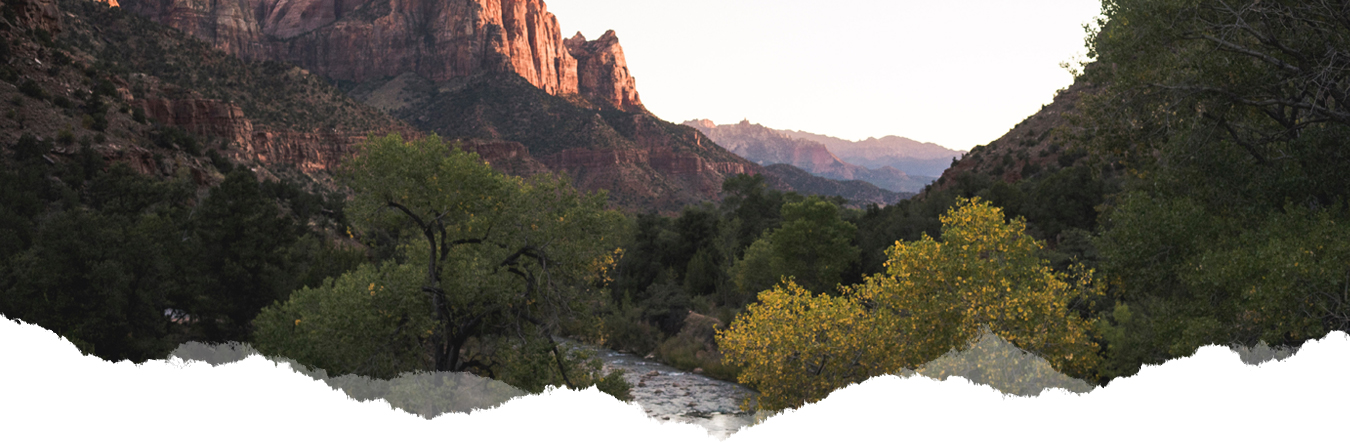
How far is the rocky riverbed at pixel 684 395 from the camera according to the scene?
1174 inches

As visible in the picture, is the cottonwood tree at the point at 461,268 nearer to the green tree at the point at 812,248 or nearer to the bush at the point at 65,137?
the green tree at the point at 812,248

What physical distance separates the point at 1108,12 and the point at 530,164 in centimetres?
12629

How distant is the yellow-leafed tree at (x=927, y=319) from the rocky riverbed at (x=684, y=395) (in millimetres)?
10080

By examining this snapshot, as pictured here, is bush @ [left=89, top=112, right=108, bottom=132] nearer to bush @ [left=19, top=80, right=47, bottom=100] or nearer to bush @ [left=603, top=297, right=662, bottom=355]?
bush @ [left=19, top=80, right=47, bottom=100]

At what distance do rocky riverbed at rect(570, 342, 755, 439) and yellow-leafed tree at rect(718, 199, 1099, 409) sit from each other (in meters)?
10.1

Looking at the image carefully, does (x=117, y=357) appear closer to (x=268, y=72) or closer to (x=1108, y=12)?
(x=1108, y=12)

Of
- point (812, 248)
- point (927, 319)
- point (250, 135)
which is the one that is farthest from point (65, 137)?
point (927, 319)

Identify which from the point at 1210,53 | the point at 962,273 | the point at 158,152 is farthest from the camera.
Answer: the point at 158,152

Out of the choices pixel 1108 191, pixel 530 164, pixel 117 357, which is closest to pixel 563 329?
pixel 117 357

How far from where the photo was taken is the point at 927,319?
51.4ft

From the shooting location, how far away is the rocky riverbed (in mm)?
29808

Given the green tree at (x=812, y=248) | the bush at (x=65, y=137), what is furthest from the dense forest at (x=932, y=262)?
the green tree at (x=812, y=248)

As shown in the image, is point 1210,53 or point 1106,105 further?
point 1106,105

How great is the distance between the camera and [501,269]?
712 inches
